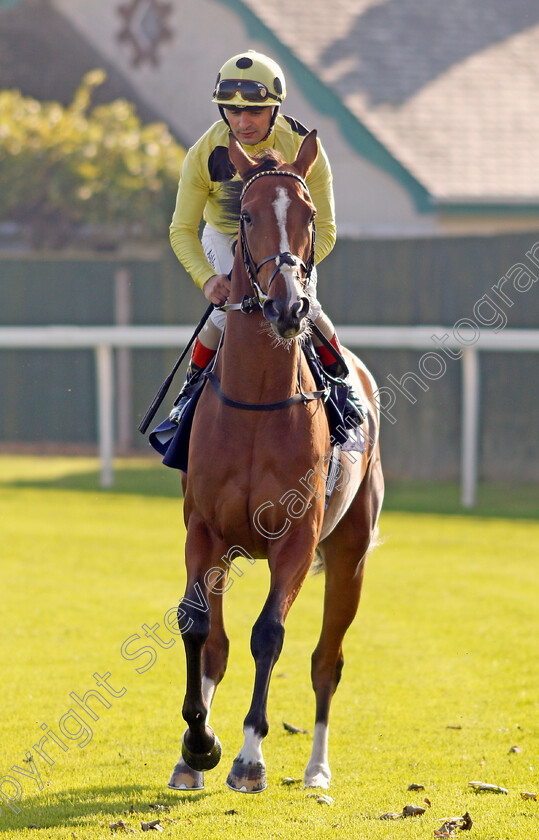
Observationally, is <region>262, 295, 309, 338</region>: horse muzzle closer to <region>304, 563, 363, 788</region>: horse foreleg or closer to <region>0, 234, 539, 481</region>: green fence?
<region>304, 563, 363, 788</region>: horse foreleg

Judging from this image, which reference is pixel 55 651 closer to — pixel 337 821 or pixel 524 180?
pixel 337 821

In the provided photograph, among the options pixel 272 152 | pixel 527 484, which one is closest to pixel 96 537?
pixel 527 484

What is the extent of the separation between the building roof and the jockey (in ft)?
33.3

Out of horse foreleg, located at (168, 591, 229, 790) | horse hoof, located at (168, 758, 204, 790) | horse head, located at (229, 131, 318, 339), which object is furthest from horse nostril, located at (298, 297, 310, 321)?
horse hoof, located at (168, 758, 204, 790)

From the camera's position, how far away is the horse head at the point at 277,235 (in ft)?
13.3

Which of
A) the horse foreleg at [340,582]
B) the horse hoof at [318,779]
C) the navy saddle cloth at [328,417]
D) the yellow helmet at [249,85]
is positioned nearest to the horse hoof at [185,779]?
the horse hoof at [318,779]

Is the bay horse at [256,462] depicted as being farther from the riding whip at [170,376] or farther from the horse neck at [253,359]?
the riding whip at [170,376]

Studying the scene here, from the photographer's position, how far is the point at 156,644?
6.90 meters

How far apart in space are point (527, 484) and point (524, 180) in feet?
15.9

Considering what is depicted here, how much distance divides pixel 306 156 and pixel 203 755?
2.33m

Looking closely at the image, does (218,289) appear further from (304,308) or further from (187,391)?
(304,308)

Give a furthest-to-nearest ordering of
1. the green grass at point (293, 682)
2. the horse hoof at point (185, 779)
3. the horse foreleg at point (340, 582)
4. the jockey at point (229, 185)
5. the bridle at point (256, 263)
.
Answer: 1. the horse foreleg at point (340, 582)
2. the jockey at point (229, 185)
3. the horse hoof at point (185, 779)
4. the green grass at point (293, 682)
5. the bridle at point (256, 263)

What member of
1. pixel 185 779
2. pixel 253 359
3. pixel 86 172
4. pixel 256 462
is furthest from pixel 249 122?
pixel 86 172

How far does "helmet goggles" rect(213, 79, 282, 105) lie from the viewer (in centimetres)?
476
